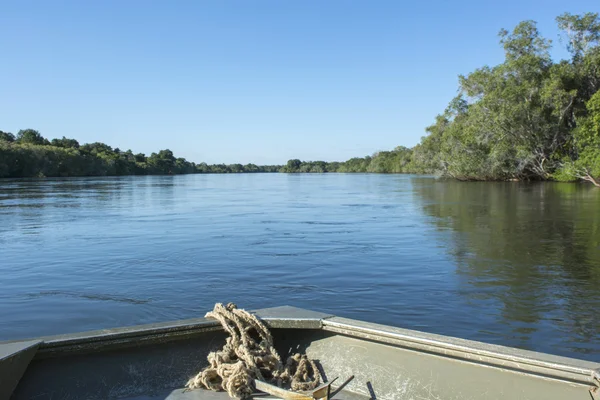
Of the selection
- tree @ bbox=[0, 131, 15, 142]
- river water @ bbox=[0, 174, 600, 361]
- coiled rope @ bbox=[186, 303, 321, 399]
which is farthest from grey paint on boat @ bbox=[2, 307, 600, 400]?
tree @ bbox=[0, 131, 15, 142]

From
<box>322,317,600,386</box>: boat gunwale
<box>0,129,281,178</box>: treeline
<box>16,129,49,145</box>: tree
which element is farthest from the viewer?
<box>16,129,49,145</box>: tree

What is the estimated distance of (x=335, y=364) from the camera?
13.4 ft

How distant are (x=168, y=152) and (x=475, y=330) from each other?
659 feet

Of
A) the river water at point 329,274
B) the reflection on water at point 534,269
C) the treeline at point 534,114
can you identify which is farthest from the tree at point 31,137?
the reflection on water at point 534,269

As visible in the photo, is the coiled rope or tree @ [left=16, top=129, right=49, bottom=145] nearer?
the coiled rope

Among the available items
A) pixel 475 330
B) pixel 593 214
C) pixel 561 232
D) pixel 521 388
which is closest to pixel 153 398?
pixel 521 388

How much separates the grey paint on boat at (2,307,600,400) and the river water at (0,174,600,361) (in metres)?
2.83

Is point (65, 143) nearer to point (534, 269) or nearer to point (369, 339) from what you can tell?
point (534, 269)

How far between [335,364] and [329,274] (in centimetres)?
579

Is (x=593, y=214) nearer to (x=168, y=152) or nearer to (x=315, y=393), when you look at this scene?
(x=315, y=393)

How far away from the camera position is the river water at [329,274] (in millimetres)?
6988

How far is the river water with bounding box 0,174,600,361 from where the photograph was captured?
699 centimetres

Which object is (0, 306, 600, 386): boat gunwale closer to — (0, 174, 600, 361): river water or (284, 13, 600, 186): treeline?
(0, 174, 600, 361): river water

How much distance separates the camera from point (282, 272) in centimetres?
1008
